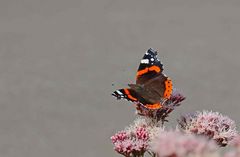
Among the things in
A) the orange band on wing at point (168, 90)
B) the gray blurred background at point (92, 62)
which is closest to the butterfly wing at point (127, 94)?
the orange band on wing at point (168, 90)

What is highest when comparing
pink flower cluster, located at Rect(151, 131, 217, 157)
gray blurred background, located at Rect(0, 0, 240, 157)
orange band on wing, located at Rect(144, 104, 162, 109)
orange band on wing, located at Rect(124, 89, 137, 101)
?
gray blurred background, located at Rect(0, 0, 240, 157)

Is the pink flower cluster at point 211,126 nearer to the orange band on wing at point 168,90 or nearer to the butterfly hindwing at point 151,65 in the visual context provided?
the orange band on wing at point 168,90

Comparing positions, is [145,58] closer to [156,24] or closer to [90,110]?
[90,110]

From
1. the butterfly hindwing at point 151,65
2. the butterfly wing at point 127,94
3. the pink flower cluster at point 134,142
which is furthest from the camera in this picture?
the butterfly hindwing at point 151,65

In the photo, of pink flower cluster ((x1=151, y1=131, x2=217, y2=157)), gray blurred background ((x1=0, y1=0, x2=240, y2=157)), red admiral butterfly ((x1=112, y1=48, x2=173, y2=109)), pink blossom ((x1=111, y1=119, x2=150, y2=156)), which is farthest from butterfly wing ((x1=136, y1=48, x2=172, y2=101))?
gray blurred background ((x1=0, y1=0, x2=240, y2=157))

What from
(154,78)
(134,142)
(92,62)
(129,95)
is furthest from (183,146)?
(92,62)

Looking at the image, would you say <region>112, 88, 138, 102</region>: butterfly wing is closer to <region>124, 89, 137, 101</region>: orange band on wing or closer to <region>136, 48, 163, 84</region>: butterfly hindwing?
<region>124, 89, 137, 101</region>: orange band on wing
